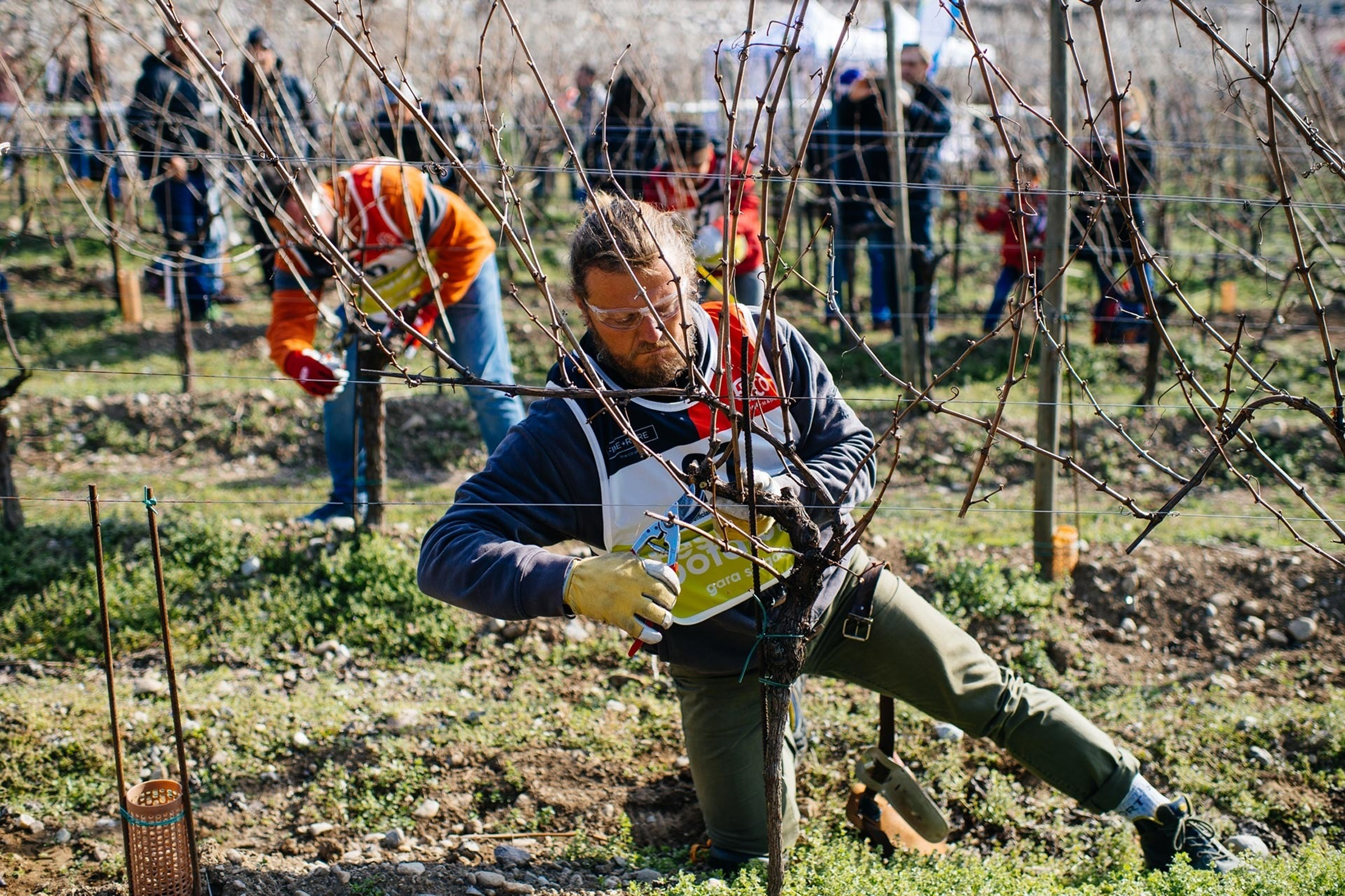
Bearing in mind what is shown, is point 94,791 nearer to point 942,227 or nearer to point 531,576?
point 531,576

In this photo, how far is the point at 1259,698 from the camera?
3980mm

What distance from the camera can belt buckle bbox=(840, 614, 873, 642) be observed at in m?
2.84

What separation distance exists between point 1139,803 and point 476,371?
2892 millimetres

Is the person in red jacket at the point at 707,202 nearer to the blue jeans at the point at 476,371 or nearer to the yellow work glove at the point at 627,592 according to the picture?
the blue jeans at the point at 476,371

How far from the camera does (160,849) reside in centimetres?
281

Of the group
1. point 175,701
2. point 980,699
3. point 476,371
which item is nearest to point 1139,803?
point 980,699

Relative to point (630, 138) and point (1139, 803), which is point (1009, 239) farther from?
point (1139, 803)

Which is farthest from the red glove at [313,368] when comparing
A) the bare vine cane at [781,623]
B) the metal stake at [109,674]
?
the bare vine cane at [781,623]

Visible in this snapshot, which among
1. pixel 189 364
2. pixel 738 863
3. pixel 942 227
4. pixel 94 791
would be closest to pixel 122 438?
pixel 189 364

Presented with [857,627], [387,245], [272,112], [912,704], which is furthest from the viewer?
[272,112]

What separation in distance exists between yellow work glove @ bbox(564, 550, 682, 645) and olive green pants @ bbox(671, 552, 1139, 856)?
0.66 metres

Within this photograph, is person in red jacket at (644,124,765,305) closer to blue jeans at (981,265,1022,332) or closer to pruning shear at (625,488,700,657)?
blue jeans at (981,265,1022,332)

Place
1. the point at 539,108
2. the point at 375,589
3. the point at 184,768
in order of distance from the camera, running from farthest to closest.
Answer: the point at 539,108
the point at 375,589
the point at 184,768

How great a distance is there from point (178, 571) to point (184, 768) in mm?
2220
